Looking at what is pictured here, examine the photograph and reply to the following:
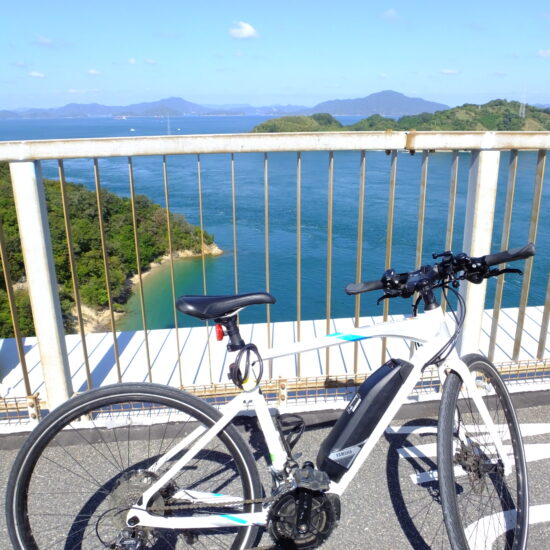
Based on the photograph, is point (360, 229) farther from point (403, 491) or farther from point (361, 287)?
point (403, 491)

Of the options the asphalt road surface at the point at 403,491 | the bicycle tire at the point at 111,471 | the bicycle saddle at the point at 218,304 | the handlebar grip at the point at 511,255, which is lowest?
the asphalt road surface at the point at 403,491

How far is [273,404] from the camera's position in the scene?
2.88 m

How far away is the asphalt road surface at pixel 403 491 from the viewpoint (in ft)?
6.84

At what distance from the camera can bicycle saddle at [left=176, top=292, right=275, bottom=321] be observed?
171 centimetres

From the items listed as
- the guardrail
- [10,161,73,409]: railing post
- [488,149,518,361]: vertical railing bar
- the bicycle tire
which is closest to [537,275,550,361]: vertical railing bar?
[488,149,518,361]: vertical railing bar

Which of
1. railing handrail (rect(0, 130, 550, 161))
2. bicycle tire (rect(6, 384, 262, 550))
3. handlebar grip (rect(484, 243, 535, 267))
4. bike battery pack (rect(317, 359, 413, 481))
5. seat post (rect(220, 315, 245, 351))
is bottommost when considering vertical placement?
bicycle tire (rect(6, 384, 262, 550))

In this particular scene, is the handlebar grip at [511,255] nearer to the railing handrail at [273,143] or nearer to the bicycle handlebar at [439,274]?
the bicycle handlebar at [439,274]

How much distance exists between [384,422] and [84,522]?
50.4 inches

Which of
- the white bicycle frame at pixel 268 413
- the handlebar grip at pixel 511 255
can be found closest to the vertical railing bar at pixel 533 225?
the handlebar grip at pixel 511 255

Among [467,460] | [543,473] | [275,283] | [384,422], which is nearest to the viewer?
[384,422]

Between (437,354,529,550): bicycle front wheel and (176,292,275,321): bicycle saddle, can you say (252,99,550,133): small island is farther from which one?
(176,292,275,321): bicycle saddle

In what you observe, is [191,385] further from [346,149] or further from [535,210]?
[535,210]

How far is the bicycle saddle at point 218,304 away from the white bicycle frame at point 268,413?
183 millimetres

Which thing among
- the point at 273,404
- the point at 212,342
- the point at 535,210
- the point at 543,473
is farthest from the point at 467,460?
the point at 212,342
